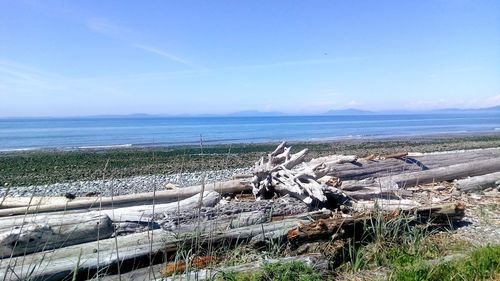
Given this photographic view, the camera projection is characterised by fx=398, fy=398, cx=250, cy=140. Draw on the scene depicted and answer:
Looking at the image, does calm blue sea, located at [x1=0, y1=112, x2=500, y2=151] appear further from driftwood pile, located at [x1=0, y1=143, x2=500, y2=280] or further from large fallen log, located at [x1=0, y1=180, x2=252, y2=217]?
driftwood pile, located at [x1=0, y1=143, x2=500, y2=280]

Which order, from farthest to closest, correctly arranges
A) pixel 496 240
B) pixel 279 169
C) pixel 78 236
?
1. pixel 279 169
2. pixel 496 240
3. pixel 78 236

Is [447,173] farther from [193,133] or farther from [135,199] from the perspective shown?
[193,133]

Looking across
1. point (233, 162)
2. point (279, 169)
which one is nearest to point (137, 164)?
point (233, 162)

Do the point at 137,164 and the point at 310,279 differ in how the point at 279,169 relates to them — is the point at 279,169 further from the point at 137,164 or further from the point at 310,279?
the point at 137,164

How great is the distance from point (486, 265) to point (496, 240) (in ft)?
4.59

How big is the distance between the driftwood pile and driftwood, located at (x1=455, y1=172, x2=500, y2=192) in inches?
0.8

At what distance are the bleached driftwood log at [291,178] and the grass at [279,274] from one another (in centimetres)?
260

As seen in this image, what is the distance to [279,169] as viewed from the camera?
7883mm

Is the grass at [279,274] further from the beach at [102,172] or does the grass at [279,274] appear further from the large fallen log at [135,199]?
the beach at [102,172]

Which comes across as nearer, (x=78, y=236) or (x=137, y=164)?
(x=78, y=236)

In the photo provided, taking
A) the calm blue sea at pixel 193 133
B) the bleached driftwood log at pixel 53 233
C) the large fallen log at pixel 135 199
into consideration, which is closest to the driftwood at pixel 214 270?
the bleached driftwood log at pixel 53 233

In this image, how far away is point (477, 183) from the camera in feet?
27.6

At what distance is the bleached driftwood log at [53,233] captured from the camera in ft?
13.8

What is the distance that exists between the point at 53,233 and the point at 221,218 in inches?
80.6
